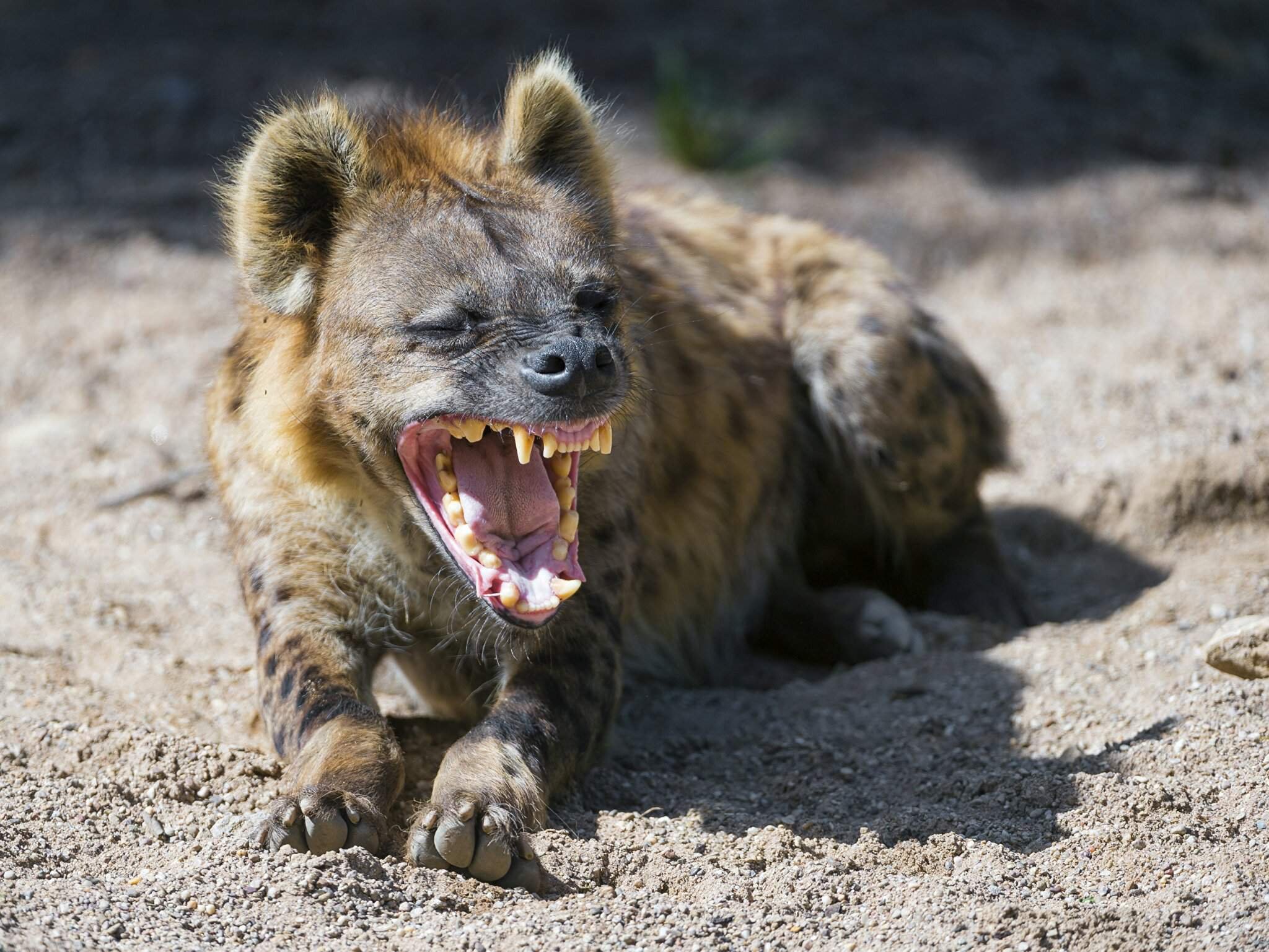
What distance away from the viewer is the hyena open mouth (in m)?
3.11

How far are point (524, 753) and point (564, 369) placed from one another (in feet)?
2.85

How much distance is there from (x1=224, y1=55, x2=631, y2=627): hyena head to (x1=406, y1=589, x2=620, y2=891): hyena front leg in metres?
0.33

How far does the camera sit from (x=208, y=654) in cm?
420

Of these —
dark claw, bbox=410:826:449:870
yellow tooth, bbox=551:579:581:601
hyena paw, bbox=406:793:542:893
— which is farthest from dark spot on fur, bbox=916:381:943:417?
dark claw, bbox=410:826:449:870

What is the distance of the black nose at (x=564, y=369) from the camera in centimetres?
297

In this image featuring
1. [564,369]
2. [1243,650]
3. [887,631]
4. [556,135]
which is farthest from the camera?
[887,631]

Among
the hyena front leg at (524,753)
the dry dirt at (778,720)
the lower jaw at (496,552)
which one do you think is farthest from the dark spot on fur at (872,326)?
the lower jaw at (496,552)

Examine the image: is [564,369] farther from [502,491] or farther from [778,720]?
[778,720]

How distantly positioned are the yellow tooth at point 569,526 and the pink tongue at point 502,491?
0.01m

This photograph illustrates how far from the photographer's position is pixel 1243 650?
3479 mm

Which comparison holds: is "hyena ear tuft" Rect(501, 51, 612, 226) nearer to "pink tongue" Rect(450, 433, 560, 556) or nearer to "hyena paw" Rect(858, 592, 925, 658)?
"pink tongue" Rect(450, 433, 560, 556)

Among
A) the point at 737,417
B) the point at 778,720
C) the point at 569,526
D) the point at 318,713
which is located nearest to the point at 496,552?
the point at 569,526

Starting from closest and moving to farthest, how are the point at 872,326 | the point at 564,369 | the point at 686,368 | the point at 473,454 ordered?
1. the point at 564,369
2. the point at 473,454
3. the point at 686,368
4. the point at 872,326

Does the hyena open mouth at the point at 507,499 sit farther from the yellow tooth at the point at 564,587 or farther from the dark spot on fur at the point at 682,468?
the dark spot on fur at the point at 682,468
